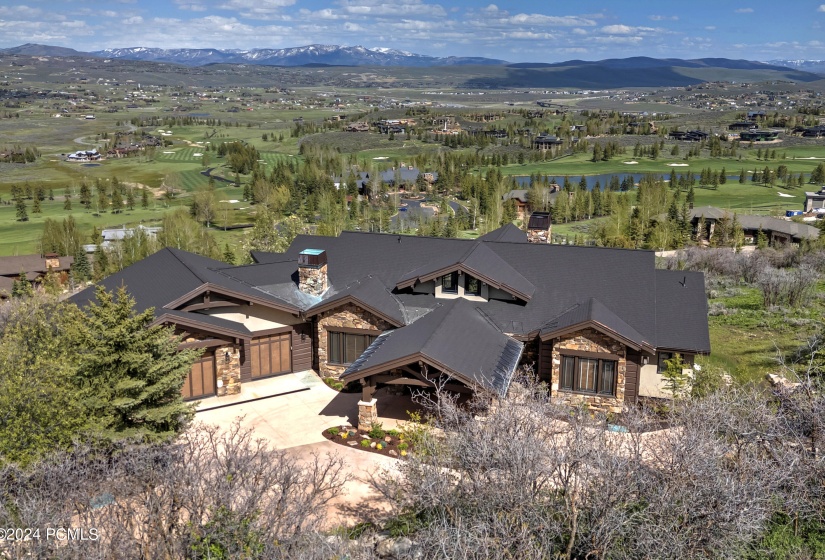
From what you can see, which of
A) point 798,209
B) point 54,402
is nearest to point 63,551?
point 54,402

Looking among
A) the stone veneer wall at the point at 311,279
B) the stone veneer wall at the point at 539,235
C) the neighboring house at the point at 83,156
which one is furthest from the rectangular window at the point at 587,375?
the neighboring house at the point at 83,156

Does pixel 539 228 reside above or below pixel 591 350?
above

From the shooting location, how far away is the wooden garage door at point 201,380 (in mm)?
24234

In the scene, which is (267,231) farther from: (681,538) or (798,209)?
(798,209)

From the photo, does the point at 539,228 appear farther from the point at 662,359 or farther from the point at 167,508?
the point at 167,508

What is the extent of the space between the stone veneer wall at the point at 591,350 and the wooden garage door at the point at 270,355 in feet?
34.7

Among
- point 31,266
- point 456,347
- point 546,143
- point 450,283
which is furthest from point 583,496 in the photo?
point 546,143

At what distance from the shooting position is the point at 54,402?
15.9 meters

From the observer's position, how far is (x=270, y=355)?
1048 inches

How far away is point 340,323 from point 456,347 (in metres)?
6.08

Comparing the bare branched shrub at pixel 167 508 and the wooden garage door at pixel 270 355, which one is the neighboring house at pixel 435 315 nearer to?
the wooden garage door at pixel 270 355

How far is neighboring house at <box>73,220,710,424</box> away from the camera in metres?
22.3

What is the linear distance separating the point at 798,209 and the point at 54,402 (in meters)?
106

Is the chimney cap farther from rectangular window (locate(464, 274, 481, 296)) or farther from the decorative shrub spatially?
the decorative shrub
